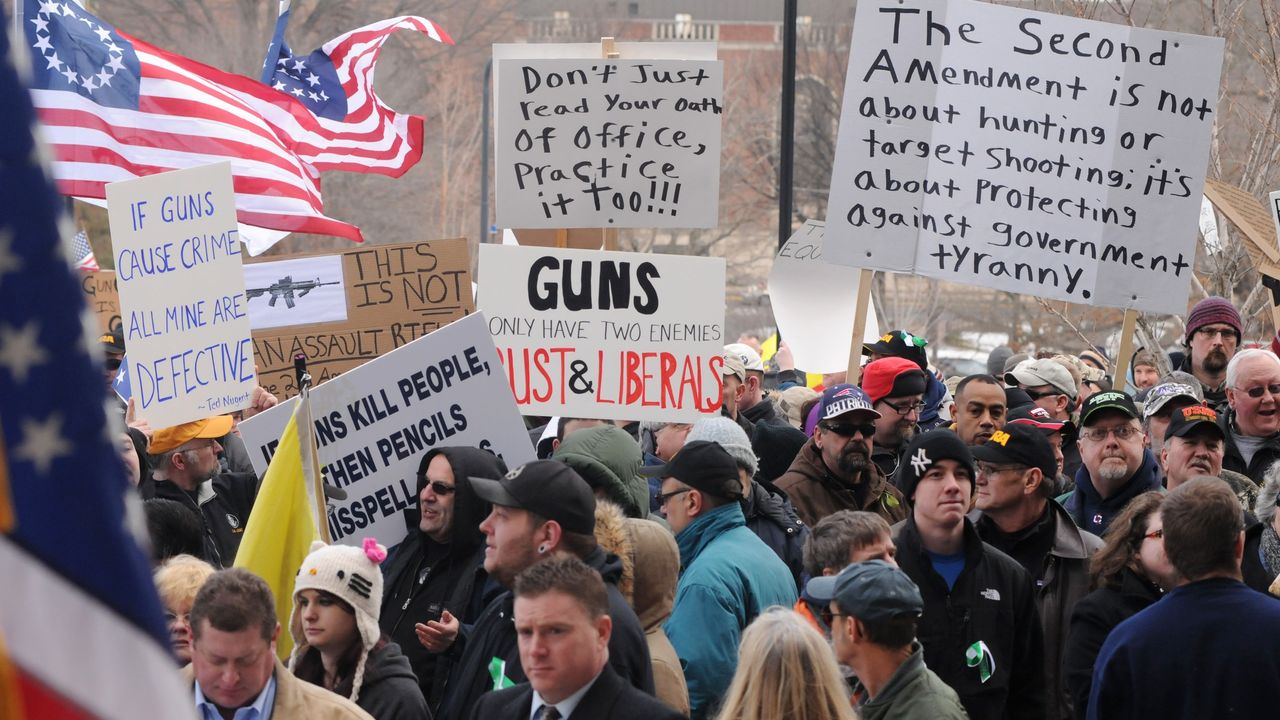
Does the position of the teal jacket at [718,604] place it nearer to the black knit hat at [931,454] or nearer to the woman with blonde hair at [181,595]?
the black knit hat at [931,454]

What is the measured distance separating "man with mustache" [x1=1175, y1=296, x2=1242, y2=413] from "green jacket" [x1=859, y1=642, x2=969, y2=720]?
5.32m

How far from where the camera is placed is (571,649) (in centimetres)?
370

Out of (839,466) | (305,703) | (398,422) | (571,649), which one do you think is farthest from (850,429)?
(305,703)

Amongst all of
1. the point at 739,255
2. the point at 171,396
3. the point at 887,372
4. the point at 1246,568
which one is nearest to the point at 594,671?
the point at 1246,568

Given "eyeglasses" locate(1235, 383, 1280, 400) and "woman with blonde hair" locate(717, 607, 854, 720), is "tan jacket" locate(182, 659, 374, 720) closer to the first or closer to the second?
"woman with blonde hair" locate(717, 607, 854, 720)

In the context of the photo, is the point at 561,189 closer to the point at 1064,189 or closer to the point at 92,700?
the point at 1064,189

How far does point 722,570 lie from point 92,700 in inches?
166

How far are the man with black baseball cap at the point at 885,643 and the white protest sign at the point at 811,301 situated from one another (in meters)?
7.28

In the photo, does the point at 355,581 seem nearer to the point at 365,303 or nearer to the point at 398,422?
the point at 398,422

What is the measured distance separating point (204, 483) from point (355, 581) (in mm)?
3161

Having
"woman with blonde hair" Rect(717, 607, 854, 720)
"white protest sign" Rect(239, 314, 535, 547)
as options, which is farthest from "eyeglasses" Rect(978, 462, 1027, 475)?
"woman with blonde hair" Rect(717, 607, 854, 720)

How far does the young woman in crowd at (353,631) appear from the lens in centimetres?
436

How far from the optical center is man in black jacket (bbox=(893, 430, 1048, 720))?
17.5ft

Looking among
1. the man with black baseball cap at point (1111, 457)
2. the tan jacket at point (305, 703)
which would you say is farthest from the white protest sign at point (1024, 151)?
the tan jacket at point (305, 703)
